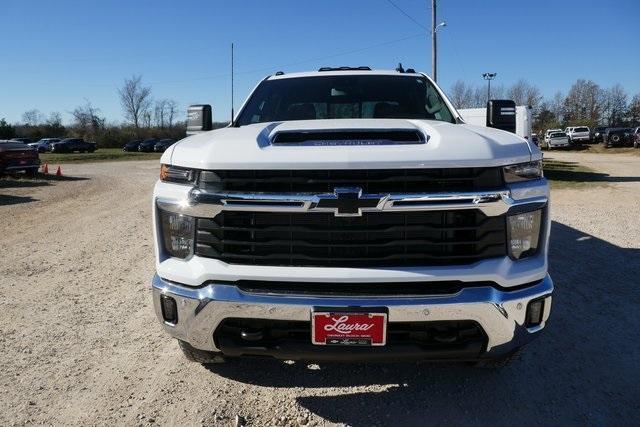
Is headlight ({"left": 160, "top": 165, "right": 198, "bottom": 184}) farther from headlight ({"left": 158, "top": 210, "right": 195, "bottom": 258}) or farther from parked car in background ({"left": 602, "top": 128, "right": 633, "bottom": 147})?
parked car in background ({"left": 602, "top": 128, "right": 633, "bottom": 147})

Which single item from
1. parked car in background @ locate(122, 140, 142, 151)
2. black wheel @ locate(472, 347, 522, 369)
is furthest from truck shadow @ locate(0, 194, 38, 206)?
parked car in background @ locate(122, 140, 142, 151)

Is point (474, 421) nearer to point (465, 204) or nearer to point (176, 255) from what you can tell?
point (465, 204)

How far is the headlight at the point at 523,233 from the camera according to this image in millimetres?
2525

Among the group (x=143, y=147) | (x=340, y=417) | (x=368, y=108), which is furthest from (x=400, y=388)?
(x=143, y=147)

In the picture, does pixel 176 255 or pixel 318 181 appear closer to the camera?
pixel 318 181

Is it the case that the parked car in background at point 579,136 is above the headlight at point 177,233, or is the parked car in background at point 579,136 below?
below

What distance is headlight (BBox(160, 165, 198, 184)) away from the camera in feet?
8.54

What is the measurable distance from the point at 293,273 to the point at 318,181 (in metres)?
0.46

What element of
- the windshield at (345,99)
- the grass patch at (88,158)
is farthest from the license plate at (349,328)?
the grass patch at (88,158)

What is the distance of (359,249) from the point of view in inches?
98.3

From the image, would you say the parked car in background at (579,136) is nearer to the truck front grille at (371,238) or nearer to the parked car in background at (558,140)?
the parked car in background at (558,140)

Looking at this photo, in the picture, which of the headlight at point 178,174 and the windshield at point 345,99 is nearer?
the headlight at point 178,174

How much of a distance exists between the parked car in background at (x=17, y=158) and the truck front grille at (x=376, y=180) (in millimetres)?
18465

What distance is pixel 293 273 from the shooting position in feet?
8.03
